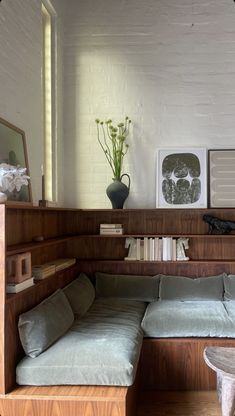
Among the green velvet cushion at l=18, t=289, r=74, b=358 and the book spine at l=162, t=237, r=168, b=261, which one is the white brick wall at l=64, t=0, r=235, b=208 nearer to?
the book spine at l=162, t=237, r=168, b=261

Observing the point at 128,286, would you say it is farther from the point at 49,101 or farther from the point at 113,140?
the point at 49,101

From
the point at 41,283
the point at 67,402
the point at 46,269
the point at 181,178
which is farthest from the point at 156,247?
the point at 67,402

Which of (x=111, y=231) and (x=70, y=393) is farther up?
(x=111, y=231)

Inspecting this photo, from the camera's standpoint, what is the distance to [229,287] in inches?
147

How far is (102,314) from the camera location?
10.7 ft

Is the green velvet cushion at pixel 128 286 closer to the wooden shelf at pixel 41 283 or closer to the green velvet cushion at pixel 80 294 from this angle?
the green velvet cushion at pixel 80 294

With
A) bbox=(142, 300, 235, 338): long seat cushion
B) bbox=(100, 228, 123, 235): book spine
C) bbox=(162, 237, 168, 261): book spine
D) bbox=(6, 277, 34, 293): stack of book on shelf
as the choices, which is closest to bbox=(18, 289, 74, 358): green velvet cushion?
bbox=(6, 277, 34, 293): stack of book on shelf

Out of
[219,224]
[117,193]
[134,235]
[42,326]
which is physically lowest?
[42,326]

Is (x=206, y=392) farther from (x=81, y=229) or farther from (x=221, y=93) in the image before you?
(x=221, y=93)

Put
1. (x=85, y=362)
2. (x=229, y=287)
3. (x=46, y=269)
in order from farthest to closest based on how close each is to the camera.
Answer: (x=229, y=287), (x=46, y=269), (x=85, y=362)

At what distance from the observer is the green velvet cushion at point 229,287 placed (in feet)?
12.1

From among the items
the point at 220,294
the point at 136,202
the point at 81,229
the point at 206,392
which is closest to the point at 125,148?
the point at 136,202

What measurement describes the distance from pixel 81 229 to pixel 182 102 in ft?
5.55

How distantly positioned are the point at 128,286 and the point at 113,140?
1488mm
